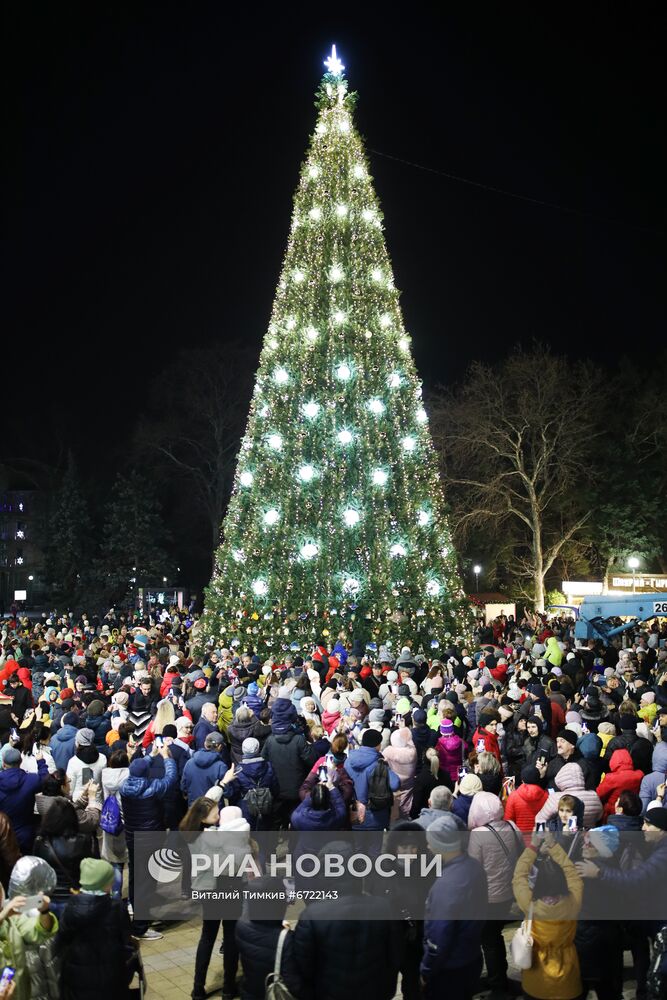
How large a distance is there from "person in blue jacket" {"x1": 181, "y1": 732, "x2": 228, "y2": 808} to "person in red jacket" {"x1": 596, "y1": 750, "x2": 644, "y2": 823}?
3.32 metres

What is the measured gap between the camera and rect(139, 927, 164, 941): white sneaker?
7.19 meters

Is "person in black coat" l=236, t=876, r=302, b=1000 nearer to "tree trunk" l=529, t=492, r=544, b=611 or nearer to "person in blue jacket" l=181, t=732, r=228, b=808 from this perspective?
"person in blue jacket" l=181, t=732, r=228, b=808

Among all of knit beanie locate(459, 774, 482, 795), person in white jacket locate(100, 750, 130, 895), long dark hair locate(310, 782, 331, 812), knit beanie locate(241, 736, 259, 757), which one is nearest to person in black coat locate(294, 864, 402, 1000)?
long dark hair locate(310, 782, 331, 812)

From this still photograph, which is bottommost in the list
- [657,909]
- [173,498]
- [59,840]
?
[657,909]

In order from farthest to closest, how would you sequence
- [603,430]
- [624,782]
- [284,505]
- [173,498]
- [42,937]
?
[173,498] → [603,430] → [284,505] → [624,782] → [42,937]

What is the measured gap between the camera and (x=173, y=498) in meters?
47.0

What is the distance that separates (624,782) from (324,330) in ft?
43.0

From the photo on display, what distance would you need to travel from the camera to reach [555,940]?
4773 mm

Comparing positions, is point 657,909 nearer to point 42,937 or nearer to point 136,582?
point 42,937

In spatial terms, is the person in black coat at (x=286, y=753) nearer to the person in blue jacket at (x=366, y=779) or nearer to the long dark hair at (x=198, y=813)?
the person in blue jacket at (x=366, y=779)

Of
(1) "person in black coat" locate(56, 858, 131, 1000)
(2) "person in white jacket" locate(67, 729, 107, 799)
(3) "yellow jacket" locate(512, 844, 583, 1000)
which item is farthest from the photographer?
(2) "person in white jacket" locate(67, 729, 107, 799)

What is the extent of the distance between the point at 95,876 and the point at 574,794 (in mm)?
3929

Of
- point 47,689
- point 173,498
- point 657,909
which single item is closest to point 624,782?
point 657,909

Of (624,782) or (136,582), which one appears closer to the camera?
(624,782)
